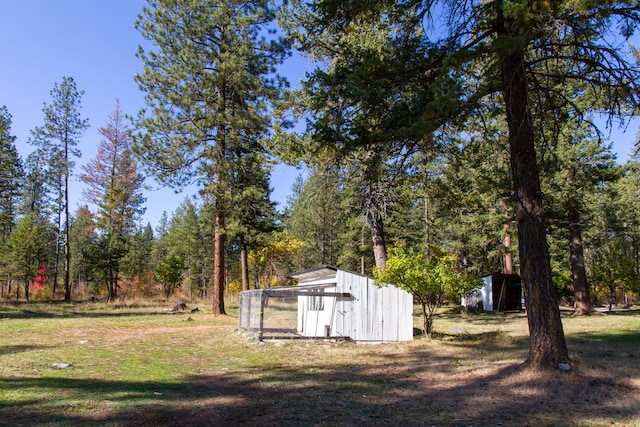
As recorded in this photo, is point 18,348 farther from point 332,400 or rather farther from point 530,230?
point 530,230

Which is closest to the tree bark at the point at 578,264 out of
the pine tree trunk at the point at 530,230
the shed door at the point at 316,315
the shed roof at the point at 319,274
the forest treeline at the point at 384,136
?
the forest treeline at the point at 384,136

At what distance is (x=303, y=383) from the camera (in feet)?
24.1

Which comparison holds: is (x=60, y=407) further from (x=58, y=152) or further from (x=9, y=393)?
(x=58, y=152)

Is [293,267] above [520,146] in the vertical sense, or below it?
below

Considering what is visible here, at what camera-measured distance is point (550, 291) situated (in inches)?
276

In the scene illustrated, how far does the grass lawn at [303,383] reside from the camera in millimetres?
5141

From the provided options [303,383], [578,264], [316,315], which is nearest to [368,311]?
[316,315]

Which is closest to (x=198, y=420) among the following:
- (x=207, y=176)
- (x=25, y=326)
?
(x=25, y=326)

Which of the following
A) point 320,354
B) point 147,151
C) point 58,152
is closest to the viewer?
point 320,354

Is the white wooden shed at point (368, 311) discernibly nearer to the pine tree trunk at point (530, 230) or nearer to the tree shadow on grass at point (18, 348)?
the pine tree trunk at point (530, 230)

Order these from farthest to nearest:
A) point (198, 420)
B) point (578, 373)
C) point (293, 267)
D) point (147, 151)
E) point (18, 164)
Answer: point (293, 267)
point (18, 164)
point (147, 151)
point (578, 373)
point (198, 420)

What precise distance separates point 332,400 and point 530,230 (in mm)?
4347

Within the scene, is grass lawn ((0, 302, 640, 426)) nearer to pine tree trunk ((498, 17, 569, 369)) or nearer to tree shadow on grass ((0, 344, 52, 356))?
tree shadow on grass ((0, 344, 52, 356))

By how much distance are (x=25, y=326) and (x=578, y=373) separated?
1604 centimetres
